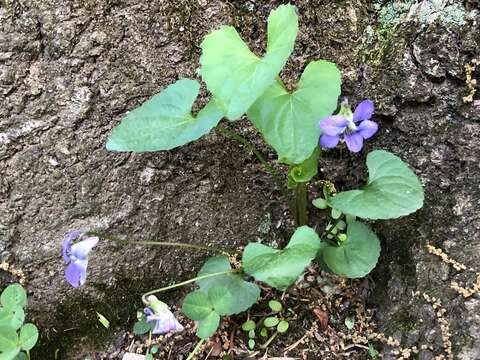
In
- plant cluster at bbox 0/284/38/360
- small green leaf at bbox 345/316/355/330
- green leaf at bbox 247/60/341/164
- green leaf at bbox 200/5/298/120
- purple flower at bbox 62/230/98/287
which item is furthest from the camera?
small green leaf at bbox 345/316/355/330

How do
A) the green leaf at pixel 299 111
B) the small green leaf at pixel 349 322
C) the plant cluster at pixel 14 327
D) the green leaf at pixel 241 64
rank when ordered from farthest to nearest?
the small green leaf at pixel 349 322 < the plant cluster at pixel 14 327 < the green leaf at pixel 299 111 < the green leaf at pixel 241 64

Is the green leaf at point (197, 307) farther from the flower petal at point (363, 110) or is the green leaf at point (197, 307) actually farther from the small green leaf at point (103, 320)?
the flower petal at point (363, 110)

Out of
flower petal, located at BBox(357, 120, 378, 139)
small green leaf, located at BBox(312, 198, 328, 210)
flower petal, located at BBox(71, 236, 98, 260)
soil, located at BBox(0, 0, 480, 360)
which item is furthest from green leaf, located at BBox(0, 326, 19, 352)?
flower petal, located at BBox(357, 120, 378, 139)

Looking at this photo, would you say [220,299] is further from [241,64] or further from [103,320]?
[241,64]

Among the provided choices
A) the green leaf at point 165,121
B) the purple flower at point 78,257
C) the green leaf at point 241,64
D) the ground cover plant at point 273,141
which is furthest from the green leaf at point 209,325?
the green leaf at point 241,64

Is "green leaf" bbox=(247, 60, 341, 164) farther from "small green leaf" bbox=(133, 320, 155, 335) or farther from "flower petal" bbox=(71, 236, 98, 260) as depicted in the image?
"small green leaf" bbox=(133, 320, 155, 335)

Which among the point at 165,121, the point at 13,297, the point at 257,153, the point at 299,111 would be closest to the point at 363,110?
the point at 299,111

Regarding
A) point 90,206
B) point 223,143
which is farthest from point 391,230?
point 90,206
